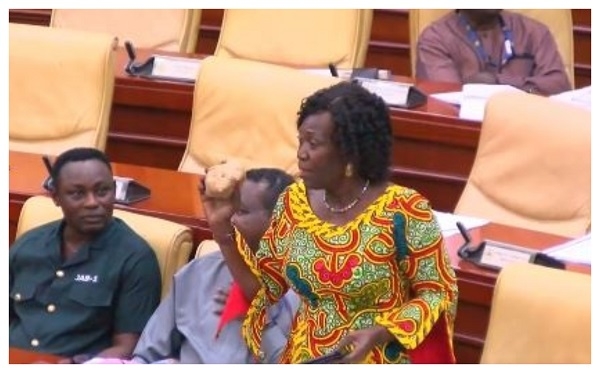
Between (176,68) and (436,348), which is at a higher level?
(176,68)

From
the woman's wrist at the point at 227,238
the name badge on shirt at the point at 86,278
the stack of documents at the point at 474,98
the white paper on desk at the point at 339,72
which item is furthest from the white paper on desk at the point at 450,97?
the woman's wrist at the point at 227,238

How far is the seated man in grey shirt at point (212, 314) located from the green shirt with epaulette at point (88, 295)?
90mm

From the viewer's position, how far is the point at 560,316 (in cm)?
231

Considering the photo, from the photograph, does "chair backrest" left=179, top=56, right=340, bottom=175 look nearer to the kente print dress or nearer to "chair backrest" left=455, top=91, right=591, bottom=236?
"chair backrest" left=455, top=91, right=591, bottom=236

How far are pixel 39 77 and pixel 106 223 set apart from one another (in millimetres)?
1102

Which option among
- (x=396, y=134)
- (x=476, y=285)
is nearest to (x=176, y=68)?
(x=396, y=134)

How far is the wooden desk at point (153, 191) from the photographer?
305 cm

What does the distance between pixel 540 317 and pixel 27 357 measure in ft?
2.83

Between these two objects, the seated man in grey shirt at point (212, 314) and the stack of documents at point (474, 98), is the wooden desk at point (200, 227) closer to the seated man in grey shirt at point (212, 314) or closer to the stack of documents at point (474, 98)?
the seated man in grey shirt at point (212, 314)

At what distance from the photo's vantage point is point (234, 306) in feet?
8.54

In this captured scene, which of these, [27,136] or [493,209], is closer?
[493,209]

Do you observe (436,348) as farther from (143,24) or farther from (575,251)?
(143,24)
